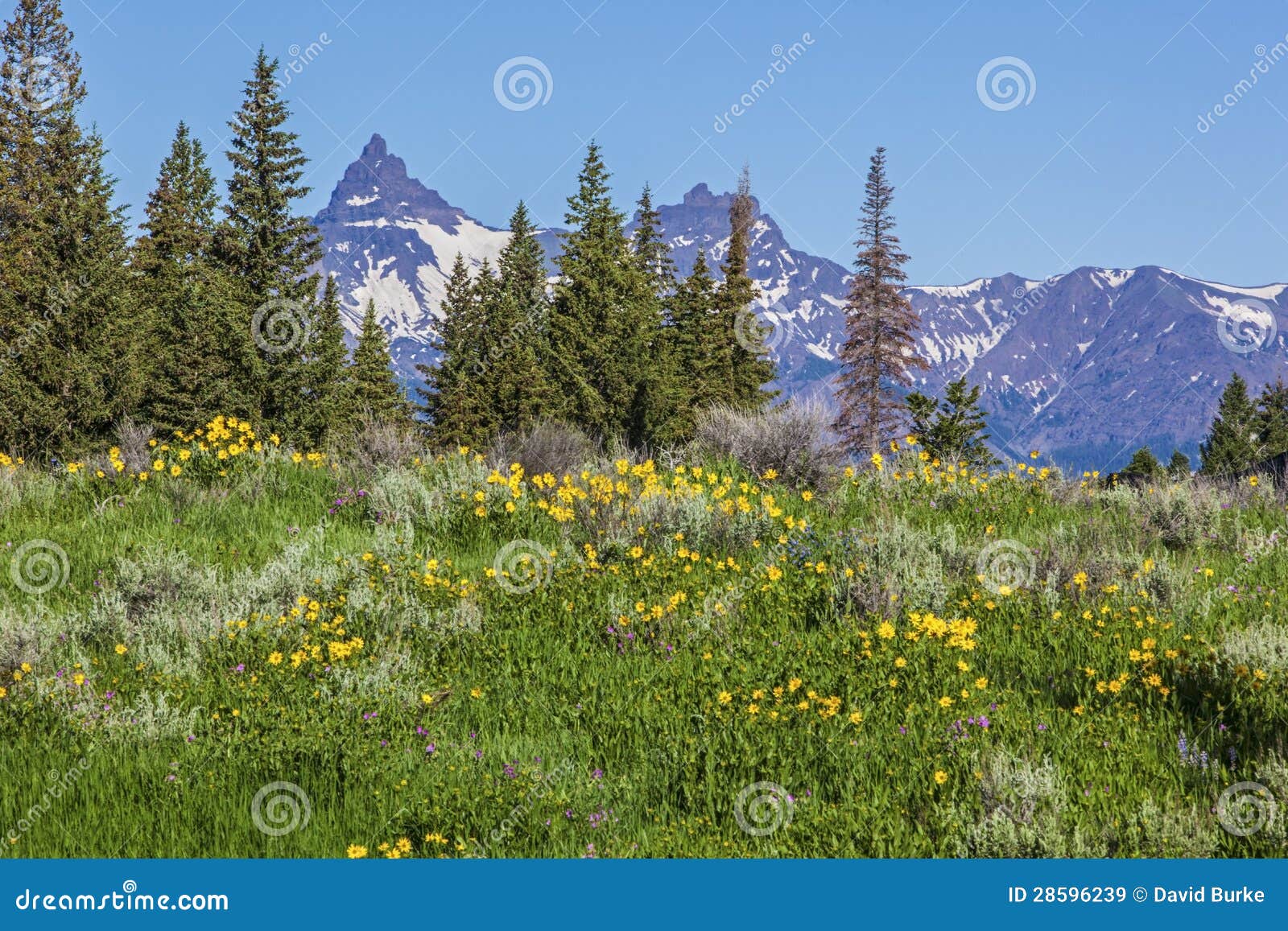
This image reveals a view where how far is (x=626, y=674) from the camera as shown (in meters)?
5.68

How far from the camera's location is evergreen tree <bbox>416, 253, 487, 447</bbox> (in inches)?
2349

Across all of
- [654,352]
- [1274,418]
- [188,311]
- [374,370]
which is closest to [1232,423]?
[1274,418]

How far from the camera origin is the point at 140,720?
501 cm

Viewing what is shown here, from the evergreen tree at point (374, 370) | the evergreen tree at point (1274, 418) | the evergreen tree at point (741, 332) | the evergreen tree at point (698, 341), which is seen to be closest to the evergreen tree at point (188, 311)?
the evergreen tree at point (374, 370)

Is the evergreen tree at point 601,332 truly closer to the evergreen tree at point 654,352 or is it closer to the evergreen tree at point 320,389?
the evergreen tree at point 654,352

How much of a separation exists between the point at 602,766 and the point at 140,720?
2372 millimetres

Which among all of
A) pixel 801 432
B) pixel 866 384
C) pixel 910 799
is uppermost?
pixel 866 384

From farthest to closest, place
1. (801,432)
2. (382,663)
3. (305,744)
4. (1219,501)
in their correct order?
(801,432) < (1219,501) < (382,663) < (305,744)

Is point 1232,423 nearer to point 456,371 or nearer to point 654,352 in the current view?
point 654,352

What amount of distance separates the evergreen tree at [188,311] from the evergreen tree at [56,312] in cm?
271

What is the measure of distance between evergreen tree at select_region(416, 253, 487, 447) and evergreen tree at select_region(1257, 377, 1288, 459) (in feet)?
192

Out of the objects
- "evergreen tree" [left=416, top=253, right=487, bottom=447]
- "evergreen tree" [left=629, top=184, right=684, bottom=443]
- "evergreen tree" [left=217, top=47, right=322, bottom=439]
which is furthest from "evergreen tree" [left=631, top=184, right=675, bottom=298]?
"evergreen tree" [left=217, top=47, right=322, bottom=439]

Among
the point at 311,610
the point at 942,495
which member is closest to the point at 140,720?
the point at 311,610

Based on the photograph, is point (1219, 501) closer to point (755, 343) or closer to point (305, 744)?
point (305, 744)
